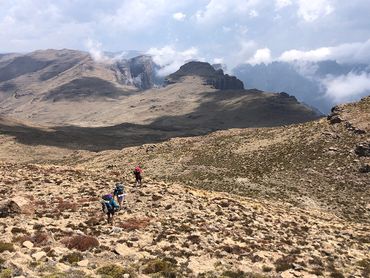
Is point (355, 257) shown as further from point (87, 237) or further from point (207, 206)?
point (87, 237)

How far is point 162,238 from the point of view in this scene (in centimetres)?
2781

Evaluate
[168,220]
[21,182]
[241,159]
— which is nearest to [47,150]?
[241,159]

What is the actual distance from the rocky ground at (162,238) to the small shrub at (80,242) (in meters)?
0.05

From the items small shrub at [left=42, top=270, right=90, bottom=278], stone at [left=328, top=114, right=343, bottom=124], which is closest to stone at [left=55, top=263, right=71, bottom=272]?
small shrub at [left=42, top=270, right=90, bottom=278]

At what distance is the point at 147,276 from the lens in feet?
69.5

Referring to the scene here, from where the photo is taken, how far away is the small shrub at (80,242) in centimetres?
2442

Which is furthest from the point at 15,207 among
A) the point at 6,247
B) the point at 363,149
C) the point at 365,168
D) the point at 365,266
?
the point at 363,149

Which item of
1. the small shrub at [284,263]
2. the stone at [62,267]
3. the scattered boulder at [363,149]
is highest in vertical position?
the scattered boulder at [363,149]

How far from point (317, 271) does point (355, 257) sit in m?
5.44

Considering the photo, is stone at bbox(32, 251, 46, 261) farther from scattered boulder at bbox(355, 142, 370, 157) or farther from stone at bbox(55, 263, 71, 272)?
scattered boulder at bbox(355, 142, 370, 157)

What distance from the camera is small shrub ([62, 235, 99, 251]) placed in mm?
24422

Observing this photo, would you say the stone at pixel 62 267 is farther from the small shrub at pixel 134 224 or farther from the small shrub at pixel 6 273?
the small shrub at pixel 134 224

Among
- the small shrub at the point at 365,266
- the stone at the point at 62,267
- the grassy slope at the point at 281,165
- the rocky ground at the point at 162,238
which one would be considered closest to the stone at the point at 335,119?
the grassy slope at the point at 281,165

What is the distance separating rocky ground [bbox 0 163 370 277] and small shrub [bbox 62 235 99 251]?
5 centimetres
